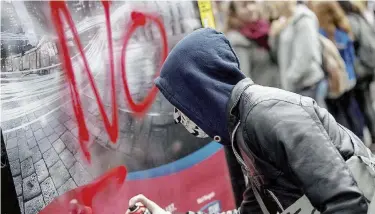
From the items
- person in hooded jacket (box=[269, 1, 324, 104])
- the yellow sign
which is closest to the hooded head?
the yellow sign

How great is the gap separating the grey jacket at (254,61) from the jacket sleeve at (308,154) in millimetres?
1872

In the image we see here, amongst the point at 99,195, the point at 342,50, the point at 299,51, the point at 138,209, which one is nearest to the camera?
the point at 138,209

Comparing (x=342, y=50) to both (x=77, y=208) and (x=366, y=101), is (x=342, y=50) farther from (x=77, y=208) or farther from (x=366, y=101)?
(x=77, y=208)

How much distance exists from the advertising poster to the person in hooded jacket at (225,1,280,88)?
0.22m

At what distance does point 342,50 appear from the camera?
12.8 feet

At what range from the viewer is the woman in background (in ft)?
12.3

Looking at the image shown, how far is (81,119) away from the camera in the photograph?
2494 millimetres

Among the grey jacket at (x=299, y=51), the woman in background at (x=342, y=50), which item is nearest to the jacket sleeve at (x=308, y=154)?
the grey jacket at (x=299, y=51)

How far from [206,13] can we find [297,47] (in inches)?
30.6

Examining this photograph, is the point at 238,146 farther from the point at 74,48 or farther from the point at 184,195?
the point at 184,195

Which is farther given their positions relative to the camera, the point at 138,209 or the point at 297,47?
the point at 297,47

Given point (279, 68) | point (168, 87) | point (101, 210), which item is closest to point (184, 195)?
point (101, 210)

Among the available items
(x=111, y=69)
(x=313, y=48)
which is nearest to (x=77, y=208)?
(x=111, y=69)

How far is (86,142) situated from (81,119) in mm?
120
